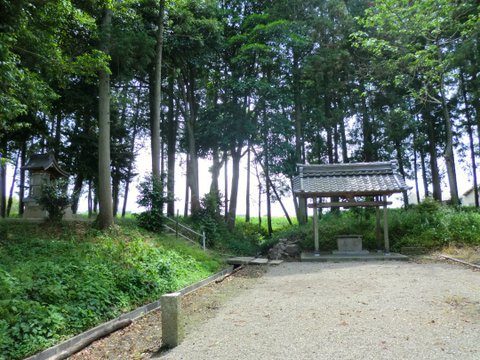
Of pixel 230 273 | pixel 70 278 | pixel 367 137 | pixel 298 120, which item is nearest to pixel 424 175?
pixel 367 137

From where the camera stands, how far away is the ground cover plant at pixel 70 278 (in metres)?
4.16

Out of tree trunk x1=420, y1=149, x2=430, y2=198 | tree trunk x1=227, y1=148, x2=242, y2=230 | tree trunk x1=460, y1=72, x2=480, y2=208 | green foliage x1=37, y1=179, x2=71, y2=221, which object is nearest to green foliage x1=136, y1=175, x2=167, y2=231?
green foliage x1=37, y1=179, x2=71, y2=221

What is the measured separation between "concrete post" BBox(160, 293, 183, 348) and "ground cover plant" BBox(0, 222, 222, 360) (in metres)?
1.17

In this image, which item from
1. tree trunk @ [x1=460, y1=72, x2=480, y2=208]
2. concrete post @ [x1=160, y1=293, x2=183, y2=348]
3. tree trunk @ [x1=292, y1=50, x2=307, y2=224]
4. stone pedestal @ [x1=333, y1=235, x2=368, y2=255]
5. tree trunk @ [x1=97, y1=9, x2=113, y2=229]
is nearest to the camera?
concrete post @ [x1=160, y1=293, x2=183, y2=348]

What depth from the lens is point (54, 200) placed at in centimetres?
1116

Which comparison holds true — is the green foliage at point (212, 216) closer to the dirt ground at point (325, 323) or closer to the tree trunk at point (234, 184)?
the tree trunk at point (234, 184)

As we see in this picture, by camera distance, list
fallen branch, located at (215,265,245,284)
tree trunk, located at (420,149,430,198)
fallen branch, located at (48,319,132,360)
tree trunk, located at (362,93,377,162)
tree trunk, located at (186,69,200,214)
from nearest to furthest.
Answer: fallen branch, located at (48,319,132,360) < fallen branch, located at (215,265,245,284) < tree trunk, located at (186,69,200,214) < tree trunk, located at (362,93,377,162) < tree trunk, located at (420,149,430,198)

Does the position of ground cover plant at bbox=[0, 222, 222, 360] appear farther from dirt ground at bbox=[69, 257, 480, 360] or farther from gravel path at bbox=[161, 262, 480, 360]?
gravel path at bbox=[161, 262, 480, 360]

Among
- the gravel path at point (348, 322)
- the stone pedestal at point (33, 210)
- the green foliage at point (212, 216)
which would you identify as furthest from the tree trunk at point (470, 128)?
the stone pedestal at point (33, 210)

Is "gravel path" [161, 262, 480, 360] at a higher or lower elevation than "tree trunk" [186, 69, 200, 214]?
lower

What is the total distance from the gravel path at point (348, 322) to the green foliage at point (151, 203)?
5602 mm

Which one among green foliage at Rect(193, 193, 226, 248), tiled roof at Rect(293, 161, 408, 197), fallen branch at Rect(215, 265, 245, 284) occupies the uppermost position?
tiled roof at Rect(293, 161, 408, 197)

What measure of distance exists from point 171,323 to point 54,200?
845 centimetres

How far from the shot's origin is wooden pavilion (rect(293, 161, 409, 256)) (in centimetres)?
1316
